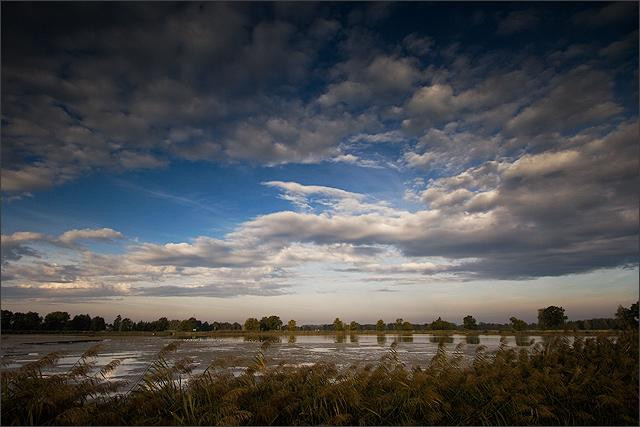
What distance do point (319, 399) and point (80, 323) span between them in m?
163

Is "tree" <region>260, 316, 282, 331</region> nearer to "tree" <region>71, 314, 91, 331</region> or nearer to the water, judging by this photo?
"tree" <region>71, 314, 91, 331</region>

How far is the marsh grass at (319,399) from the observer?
25.0ft

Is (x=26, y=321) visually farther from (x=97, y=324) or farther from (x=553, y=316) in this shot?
(x=553, y=316)

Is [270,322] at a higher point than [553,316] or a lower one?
lower

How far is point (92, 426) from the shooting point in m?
7.39

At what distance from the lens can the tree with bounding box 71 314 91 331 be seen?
14101 centimetres

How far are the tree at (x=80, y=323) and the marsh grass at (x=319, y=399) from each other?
159731mm

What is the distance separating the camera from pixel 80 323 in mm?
141250

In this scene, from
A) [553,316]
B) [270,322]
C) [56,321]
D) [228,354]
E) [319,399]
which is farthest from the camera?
[270,322]

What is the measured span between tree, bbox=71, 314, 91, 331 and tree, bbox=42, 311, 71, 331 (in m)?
2.61

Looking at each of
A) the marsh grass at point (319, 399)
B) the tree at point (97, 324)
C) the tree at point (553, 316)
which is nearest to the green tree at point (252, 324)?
the tree at point (97, 324)

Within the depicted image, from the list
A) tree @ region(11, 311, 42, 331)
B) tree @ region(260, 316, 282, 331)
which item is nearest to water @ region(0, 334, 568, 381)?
tree @ region(11, 311, 42, 331)

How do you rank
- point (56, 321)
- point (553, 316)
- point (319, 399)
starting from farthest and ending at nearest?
1. point (56, 321)
2. point (553, 316)
3. point (319, 399)

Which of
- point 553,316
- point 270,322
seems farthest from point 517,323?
point 270,322
